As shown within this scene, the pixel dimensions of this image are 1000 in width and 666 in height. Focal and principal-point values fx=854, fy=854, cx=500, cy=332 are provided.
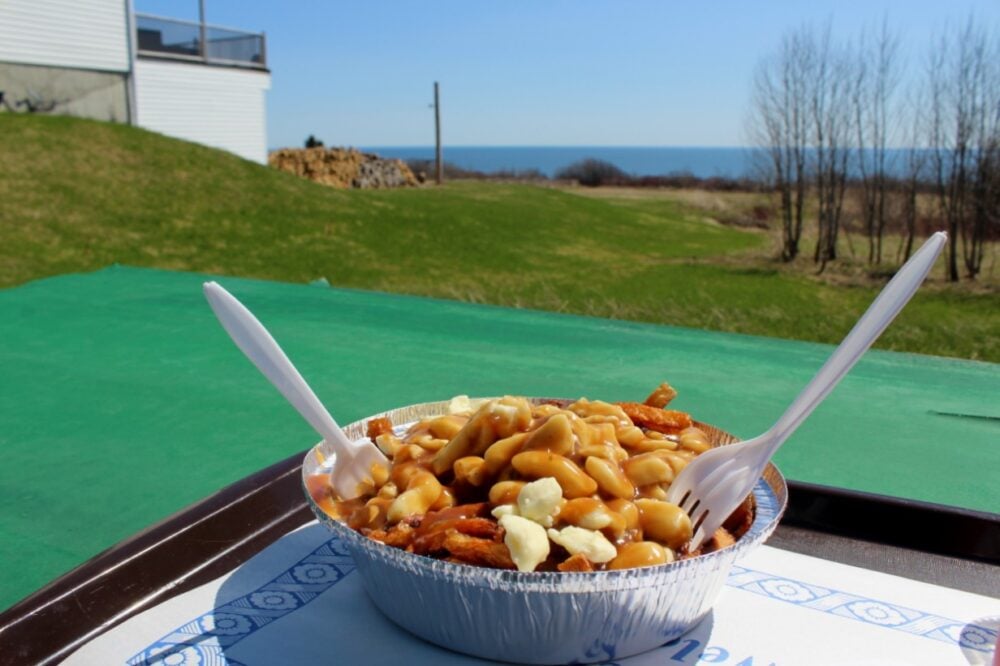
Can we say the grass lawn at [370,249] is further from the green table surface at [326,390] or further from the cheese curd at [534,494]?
the cheese curd at [534,494]

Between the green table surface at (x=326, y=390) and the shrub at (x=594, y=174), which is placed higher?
the shrub at (x=594, y=174)

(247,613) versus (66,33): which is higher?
(66,33)

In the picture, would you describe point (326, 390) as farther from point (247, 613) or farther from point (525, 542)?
point (525, 542)

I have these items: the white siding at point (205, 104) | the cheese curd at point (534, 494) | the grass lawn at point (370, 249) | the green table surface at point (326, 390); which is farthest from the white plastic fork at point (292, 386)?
the white siding at point (205, 104)

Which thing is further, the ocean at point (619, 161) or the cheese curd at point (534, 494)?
the ocean at point (619, 161)

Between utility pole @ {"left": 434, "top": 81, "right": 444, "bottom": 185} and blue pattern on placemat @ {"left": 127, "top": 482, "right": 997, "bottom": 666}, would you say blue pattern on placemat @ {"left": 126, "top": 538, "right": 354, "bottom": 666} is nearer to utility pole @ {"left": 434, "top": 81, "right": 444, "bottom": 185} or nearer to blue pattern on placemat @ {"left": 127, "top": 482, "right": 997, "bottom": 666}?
blue pattern on placemat @ {"left": 127, "top": 482, "right": 997, "bottom": 666}

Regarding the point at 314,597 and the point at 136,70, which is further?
the point at 136,70

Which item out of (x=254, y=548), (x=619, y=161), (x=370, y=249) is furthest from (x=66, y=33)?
(x=619, y=161)
